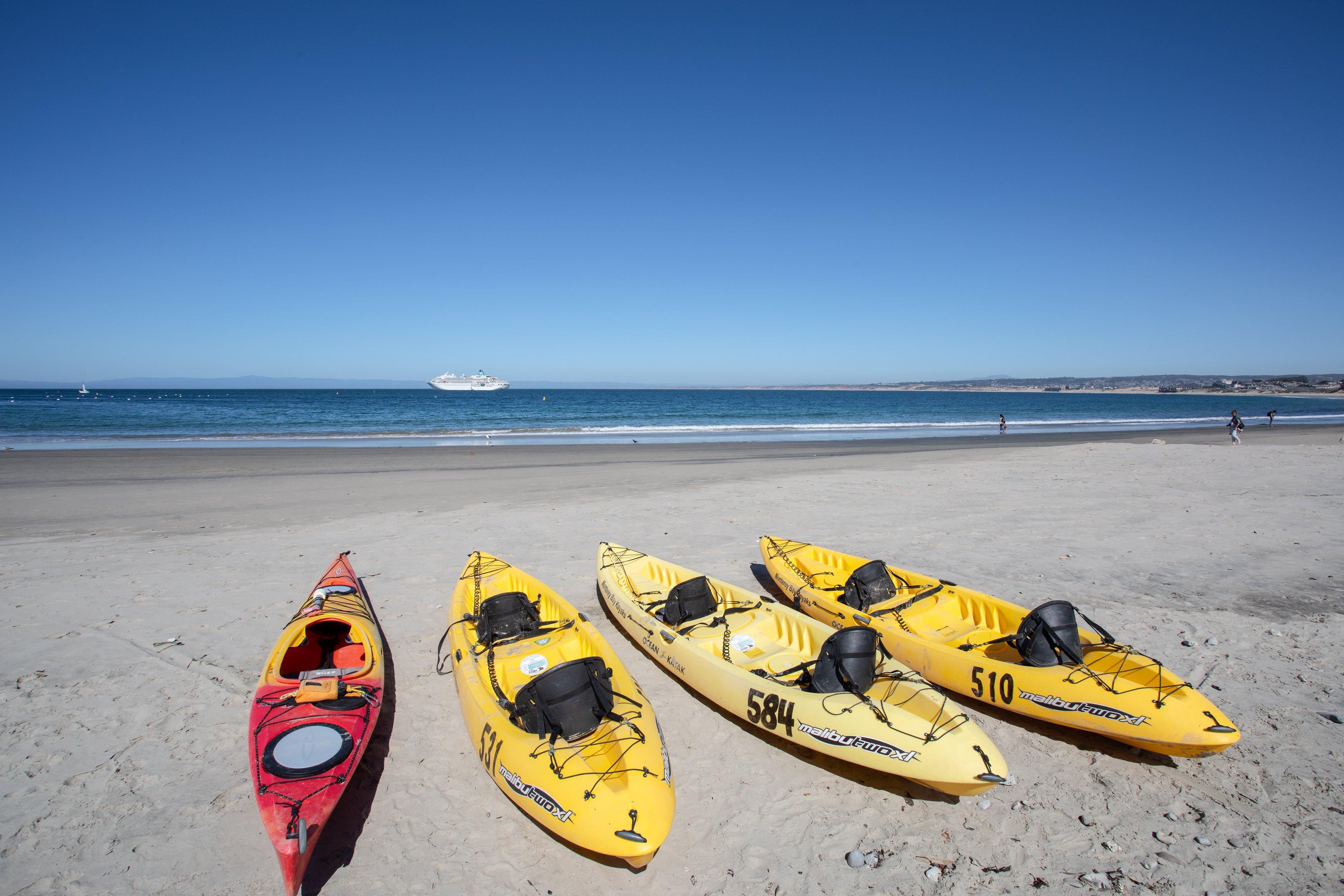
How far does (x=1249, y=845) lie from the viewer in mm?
3900

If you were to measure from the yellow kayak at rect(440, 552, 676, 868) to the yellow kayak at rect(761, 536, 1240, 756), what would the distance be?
2801mm

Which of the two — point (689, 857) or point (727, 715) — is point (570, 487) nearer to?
point (727, 715)

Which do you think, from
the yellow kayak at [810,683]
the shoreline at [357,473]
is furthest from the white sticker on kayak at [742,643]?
the shoreline at [357,473]

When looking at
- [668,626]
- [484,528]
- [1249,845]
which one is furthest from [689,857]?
[484,528]

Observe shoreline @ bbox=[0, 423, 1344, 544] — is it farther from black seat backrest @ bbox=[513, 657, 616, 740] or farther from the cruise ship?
the cruise ship

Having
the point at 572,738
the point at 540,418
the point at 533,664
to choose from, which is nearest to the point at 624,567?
the point at 533,664

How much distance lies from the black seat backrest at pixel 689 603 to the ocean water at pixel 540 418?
2414cm

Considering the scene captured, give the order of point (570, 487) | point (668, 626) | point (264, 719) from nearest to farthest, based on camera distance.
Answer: point (264, 719)
point (668, 626)
point (570, 487)

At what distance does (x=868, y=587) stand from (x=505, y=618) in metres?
4.18

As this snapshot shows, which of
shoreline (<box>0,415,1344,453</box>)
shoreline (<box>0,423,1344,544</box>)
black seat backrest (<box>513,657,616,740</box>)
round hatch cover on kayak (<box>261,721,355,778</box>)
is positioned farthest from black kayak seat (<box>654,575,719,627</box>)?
shoreline (<box>0,415,1344,453</box>)

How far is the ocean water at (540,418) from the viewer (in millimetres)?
31797

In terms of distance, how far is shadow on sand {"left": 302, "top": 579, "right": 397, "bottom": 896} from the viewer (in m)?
3.84

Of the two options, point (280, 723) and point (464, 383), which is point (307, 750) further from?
point (464, 383)

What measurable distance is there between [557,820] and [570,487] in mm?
12520
